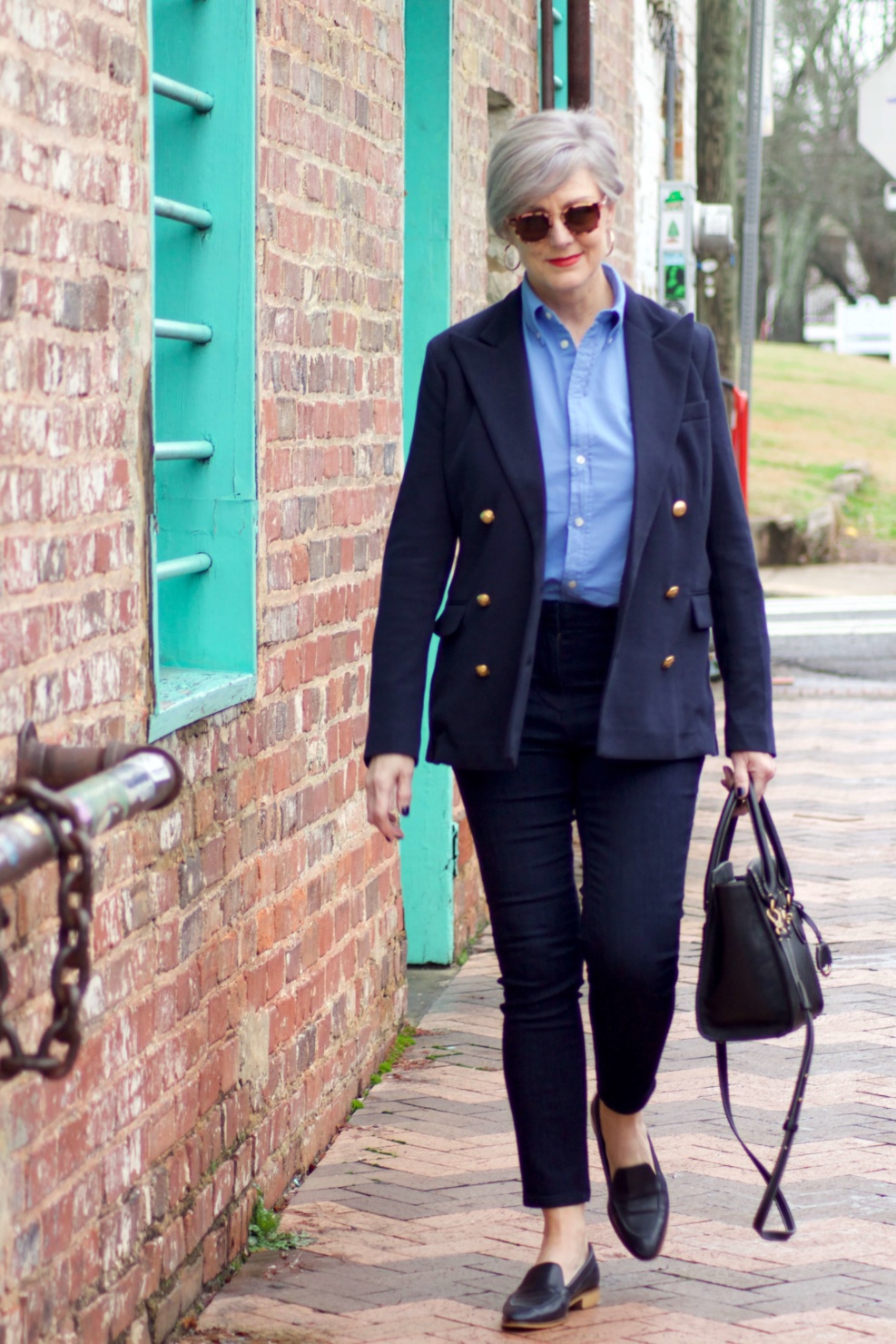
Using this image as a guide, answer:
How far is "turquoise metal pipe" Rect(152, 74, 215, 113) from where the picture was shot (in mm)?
3318

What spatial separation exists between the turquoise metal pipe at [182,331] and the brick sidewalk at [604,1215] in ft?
5.47

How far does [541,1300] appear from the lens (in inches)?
127

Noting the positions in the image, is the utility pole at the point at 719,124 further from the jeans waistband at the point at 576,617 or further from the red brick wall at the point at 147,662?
the jeans waistband at the point at 576,617

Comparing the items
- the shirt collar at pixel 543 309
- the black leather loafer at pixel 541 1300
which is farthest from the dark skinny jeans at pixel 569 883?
the shirt collar at pixel 543 309

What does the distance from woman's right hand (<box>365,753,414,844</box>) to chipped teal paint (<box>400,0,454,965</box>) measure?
228cm

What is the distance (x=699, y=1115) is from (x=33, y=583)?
2.38 m

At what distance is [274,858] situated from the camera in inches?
149

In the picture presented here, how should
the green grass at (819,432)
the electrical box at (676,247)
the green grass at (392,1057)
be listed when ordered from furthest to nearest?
the green grass at (819,432) < the electrical box at (676,247) < the green grass at (392,1057)

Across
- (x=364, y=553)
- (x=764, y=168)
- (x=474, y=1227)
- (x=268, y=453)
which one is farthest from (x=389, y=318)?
(x=764, y=168)

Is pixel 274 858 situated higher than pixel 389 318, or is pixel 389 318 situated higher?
pixel 389 318

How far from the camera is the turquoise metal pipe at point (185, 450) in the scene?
3385 mm

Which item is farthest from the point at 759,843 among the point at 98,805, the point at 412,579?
the point at 98,805

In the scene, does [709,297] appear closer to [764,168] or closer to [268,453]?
[268,453]

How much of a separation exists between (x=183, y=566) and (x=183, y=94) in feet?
2.70
